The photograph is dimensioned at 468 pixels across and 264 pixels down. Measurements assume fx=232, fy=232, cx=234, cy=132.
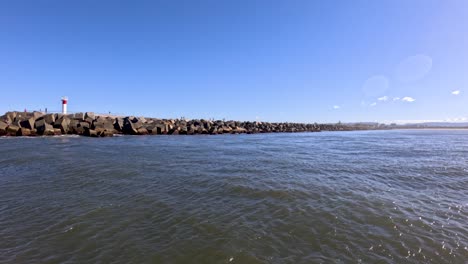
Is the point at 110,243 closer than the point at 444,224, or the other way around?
the point at 110,243

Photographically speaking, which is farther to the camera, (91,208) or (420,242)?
(91,208)

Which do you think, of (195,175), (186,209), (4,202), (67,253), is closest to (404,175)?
(195,175)

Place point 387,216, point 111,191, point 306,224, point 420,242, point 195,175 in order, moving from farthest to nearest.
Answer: point 195,175
point 111,191
point 387,216
point 306,224
point 420,242

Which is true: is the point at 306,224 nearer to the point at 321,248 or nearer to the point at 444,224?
the point at 321,248

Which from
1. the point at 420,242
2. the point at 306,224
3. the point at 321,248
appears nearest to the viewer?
the point at 321,248

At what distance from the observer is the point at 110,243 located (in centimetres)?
351

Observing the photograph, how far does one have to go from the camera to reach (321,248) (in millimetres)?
3482

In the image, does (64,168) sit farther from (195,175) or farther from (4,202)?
(195,175)

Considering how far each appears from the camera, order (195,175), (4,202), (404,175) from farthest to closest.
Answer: (404,175) < (195,175) < (4,202)

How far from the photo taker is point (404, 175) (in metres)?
8.49

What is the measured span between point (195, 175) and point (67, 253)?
4773 millimetres

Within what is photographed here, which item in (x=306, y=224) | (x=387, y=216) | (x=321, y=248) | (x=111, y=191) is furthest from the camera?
(x=111, y=191)

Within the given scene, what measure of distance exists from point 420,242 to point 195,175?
6.02 meters

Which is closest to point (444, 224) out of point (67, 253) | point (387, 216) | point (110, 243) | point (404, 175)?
point (387, 216)
